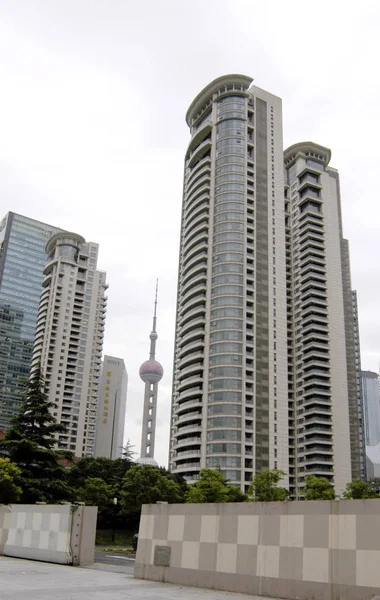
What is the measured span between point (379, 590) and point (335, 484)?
110 meters

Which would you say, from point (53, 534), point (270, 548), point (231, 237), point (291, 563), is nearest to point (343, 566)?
point (291, 563)

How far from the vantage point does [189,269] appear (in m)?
123

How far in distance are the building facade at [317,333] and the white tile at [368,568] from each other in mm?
104082

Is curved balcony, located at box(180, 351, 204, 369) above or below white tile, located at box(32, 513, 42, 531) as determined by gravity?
above

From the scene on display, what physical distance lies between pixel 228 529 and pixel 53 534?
927 centimetres

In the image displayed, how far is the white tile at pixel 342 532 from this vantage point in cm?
1205

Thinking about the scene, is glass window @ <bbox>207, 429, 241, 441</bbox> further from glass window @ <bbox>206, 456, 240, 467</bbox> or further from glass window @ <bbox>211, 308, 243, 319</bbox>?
glass window @ <bbox>211, 308, 243, 319</bbox>

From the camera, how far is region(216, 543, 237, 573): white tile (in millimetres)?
14258

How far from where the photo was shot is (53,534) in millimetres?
20969

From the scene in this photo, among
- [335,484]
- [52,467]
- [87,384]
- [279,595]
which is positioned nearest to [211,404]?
[335,484]

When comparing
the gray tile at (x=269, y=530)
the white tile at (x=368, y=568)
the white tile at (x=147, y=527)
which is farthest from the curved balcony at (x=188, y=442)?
the white tile at (x=368, y=568)

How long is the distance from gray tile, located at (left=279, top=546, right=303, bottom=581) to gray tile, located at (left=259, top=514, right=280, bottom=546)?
358 mm

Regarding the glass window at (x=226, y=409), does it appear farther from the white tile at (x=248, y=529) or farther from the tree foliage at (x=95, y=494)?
the white tile at (x=248, y=529)

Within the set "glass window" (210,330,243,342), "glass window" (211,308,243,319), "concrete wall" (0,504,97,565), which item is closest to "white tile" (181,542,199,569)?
"concrete wall" (0,504,97,565)
